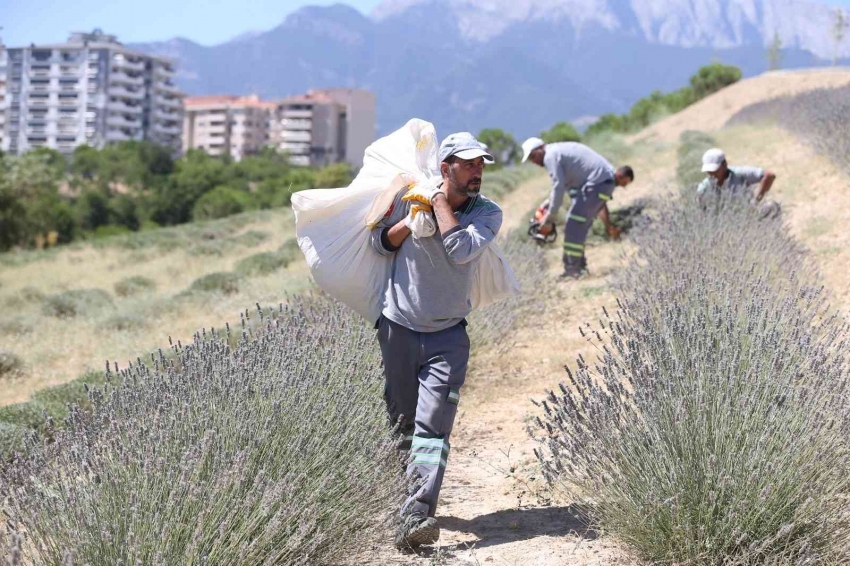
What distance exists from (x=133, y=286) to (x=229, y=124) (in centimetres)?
13182

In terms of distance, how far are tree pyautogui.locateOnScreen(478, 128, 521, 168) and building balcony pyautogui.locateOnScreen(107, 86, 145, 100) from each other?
63.6m

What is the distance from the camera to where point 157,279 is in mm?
19688

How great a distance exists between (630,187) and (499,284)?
14490 millimetres

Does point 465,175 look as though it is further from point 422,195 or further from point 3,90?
point 3,90

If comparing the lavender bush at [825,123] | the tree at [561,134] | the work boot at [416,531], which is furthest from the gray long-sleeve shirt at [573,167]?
the tree at [561,134]

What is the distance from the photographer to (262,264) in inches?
659

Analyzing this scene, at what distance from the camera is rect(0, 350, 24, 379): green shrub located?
32.5ft

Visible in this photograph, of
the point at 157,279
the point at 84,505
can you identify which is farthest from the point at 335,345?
the point at 157,279

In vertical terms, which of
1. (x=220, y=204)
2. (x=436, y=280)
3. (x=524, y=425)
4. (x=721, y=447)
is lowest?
(x=220, y=204)

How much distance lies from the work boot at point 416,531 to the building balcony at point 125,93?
419 ft

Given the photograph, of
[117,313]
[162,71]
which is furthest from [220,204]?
[162,71]

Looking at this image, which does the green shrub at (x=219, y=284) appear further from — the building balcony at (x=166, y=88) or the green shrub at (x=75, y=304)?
the building balcony at (x=166, y=88)

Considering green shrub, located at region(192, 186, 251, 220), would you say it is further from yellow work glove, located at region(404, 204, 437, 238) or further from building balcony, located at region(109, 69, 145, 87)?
building balcony, located at region(109, 69, 145, 87)

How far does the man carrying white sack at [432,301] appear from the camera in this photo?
3.47 metres
